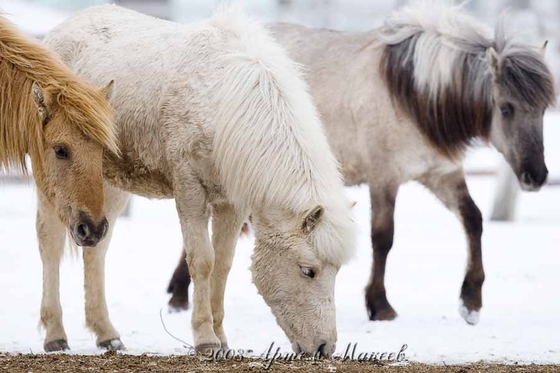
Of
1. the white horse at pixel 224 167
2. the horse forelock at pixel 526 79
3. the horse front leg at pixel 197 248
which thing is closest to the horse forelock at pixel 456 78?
the horse forelock at pixel 526 79

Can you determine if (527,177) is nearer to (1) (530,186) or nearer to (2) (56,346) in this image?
(1) (530,186)

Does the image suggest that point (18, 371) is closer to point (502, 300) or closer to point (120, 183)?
point (120, 183)

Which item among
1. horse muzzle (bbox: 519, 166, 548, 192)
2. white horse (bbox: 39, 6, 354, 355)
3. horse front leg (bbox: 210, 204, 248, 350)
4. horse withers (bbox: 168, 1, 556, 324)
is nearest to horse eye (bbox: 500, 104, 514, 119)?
horse withers (bbox: 168, 1, 556, 324)

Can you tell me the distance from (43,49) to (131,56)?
0.70 metres

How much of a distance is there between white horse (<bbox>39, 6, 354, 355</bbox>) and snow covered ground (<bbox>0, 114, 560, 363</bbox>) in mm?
610

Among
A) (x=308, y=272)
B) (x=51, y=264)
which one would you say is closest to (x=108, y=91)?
(x=51, y=264)

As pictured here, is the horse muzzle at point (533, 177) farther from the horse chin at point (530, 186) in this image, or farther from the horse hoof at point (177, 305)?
the horse hoof at point (177, 305)

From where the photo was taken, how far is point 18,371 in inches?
196

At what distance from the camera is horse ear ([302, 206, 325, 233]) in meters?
5.36

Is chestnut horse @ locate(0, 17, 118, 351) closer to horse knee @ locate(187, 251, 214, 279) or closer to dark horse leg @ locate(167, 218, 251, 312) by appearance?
horse knee @ locate(187, 251, 214, 279)

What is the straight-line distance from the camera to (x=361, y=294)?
8.77 meters

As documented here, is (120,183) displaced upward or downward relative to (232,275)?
upward

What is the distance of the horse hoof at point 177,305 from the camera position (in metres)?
8.13

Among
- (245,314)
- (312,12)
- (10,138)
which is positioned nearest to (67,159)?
(10,138)
